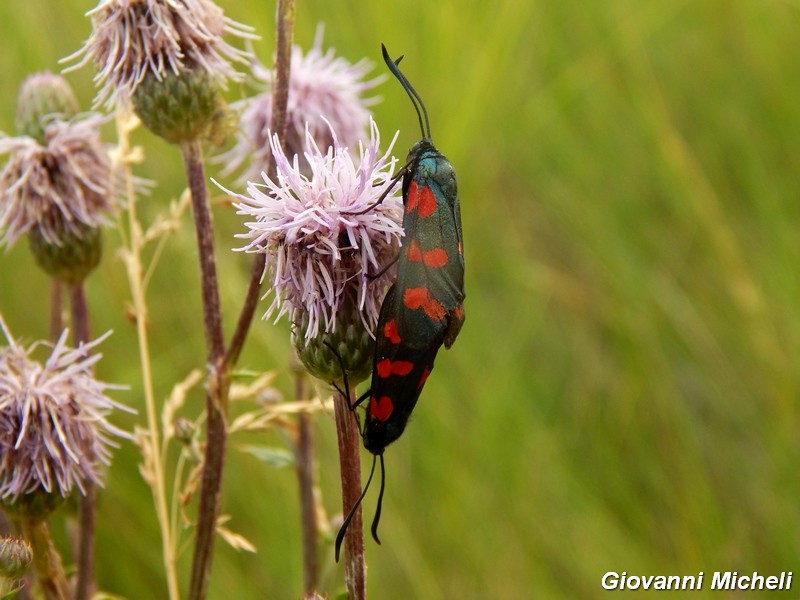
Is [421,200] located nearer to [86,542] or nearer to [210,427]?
[210,427]

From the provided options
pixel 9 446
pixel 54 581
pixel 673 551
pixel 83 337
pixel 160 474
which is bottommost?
pixel 673 551

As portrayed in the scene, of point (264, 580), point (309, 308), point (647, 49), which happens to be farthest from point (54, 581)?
point (647, 49)

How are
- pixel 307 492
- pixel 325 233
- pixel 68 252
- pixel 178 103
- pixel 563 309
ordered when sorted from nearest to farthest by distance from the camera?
pixel 325 233 → pixel 178 103 → pixel 68 252 → pixel 307 492 → pixel 563 309

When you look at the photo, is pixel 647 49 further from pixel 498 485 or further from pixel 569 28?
pixel 498 485

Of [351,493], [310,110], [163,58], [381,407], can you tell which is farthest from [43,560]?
[310,110]

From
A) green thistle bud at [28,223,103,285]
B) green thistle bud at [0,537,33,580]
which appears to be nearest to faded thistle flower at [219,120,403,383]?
green thistle bud at [0,537,33,580]

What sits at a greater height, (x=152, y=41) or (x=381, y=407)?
(x=152, y=41)
